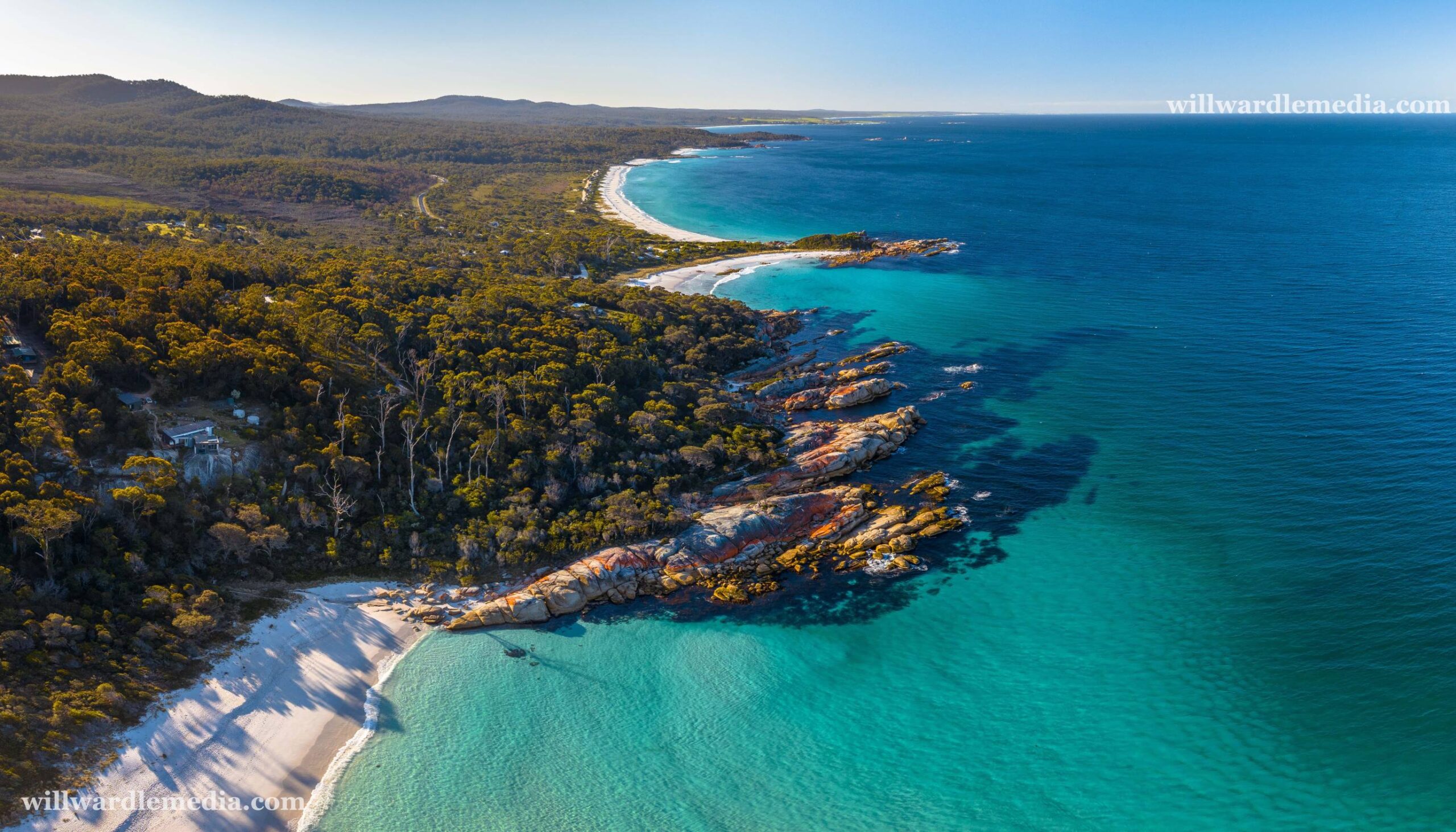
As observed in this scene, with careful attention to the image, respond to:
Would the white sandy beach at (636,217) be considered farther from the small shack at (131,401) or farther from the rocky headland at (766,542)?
the small shack at (131,401)

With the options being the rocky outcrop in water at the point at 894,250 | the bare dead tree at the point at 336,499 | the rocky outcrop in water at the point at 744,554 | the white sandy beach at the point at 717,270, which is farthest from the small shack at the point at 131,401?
the rocky outcrop in water at the point at 894,250

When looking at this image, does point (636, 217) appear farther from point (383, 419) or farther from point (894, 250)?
point (383, 419)

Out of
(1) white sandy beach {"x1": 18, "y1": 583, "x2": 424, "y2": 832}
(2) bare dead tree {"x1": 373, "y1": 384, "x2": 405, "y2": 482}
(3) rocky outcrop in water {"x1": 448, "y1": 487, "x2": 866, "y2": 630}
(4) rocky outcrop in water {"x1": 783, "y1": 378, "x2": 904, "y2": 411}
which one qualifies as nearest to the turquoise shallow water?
(3) rocky outcrop in water {"x1": 448, "y1": 487, "x2": 866, "y2": 630}

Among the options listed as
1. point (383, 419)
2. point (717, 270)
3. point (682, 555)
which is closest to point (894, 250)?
point (717, 270)

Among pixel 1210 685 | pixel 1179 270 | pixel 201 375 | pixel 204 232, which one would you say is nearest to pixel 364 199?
pixel 204 232

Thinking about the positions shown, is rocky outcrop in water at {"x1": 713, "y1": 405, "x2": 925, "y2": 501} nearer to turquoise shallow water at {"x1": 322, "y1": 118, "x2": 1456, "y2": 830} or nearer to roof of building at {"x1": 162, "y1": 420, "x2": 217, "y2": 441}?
turquoise shallow water at {"x1": 322, "y1": 118, "x2": 1456, "y2": 830}

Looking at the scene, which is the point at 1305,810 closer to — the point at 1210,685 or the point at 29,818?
the point at 1210,685
